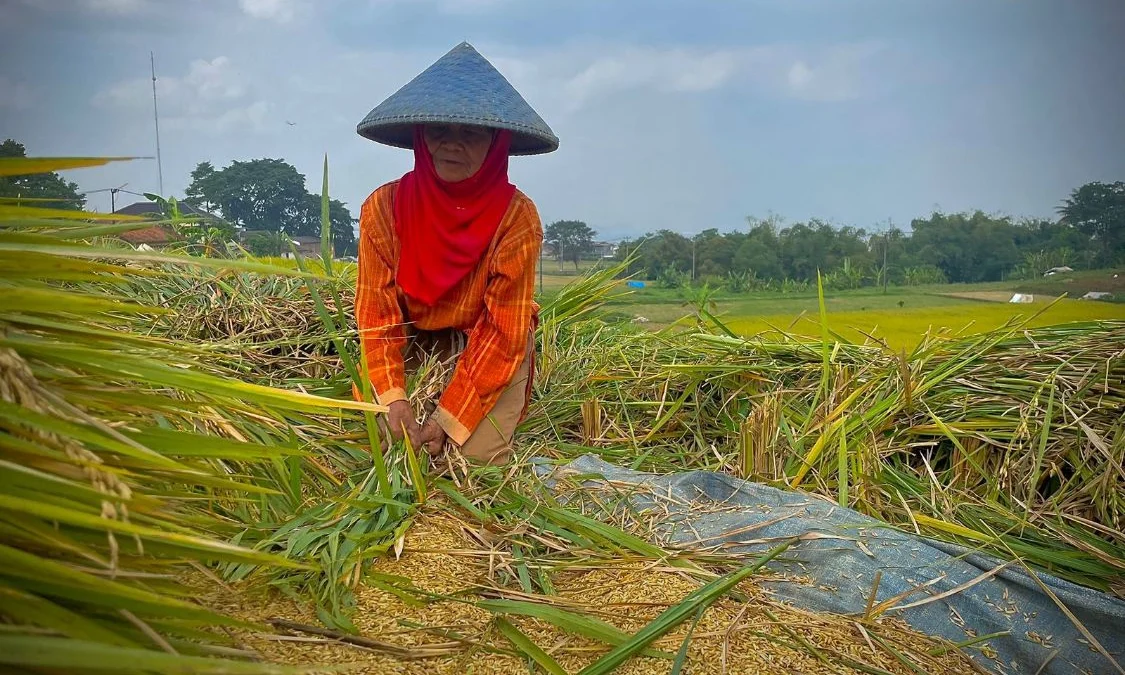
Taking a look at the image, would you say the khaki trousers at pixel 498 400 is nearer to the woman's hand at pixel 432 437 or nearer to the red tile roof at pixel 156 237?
the woman's hand at pixel 432 437

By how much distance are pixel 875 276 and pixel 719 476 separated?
2235 millimetres

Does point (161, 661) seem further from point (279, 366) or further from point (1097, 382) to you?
point (1097, 382)

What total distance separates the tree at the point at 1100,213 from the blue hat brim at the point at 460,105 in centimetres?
286

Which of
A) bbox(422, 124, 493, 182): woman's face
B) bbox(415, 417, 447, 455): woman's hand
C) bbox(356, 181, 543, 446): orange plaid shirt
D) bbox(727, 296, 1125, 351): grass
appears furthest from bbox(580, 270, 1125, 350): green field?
bbox(415, 417, 447, 455): woman's hand

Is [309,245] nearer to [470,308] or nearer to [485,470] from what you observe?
[470,308]

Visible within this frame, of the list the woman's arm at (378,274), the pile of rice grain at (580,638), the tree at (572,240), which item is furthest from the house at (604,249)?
the pile of rice grain at (580,638)

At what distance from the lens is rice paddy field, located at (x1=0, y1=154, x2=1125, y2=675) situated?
888mm

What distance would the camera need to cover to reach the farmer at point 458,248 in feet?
8.68

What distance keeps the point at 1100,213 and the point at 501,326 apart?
3238 millimetres

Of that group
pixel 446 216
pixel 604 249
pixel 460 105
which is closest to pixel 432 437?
pixel 446 216

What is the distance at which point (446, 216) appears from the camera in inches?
108

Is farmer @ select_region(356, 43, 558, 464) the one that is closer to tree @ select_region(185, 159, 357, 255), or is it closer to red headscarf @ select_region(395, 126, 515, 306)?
red headscarf @ select_region(395, 126, 515, 306)

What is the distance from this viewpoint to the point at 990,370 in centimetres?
296

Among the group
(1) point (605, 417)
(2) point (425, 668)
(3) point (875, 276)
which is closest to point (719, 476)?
(1) point (605, 417)
